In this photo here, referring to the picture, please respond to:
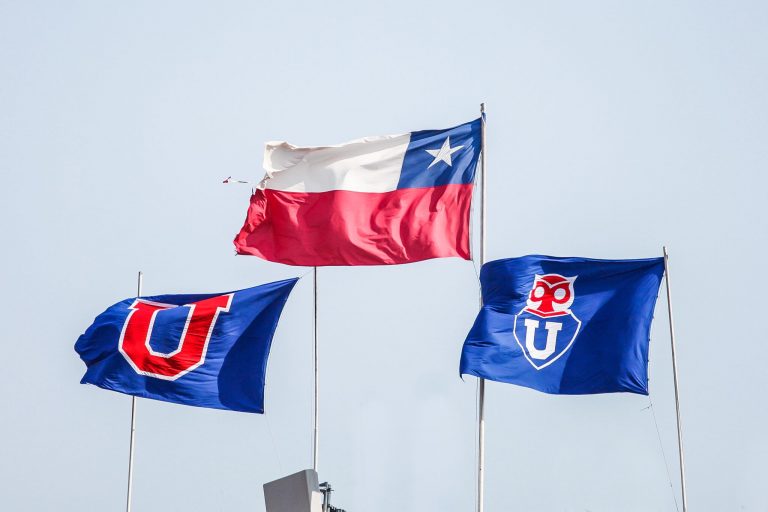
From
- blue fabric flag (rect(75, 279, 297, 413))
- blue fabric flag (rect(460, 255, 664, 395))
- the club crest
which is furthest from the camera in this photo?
blue fabric flag (rect(75, 279, 297, 413))

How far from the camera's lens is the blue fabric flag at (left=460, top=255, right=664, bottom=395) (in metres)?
49.2

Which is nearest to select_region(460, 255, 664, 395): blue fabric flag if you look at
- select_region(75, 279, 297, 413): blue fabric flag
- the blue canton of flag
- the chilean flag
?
the chilean flag

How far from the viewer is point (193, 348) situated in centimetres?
5422

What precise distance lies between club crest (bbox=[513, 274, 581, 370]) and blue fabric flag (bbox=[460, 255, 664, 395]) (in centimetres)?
3

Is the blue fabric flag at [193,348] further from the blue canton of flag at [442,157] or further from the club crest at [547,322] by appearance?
the club crest at [547,322]

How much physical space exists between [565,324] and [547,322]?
1.52 feet

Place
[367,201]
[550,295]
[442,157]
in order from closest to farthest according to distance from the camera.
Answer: [550,295] < [442,157] < [367,201]

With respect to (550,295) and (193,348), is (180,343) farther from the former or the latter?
(550,295)

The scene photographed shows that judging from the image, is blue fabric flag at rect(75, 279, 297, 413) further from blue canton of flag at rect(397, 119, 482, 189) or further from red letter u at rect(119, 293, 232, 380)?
blue canton of flag at rect(397, 119, 482, 189)

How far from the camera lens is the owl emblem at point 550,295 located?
165 feet

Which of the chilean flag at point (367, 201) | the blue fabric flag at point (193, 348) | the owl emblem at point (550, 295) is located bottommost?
the blue fabric flag at point (193, 348)

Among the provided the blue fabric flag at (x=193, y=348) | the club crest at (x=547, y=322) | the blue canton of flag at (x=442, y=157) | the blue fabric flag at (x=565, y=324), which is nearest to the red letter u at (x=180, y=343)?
the blue fabric flag at (x=193, y=348)

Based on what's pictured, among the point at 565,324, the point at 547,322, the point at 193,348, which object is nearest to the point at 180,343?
the point at 193,348

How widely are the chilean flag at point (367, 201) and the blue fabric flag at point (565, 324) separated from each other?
6.05 feet
